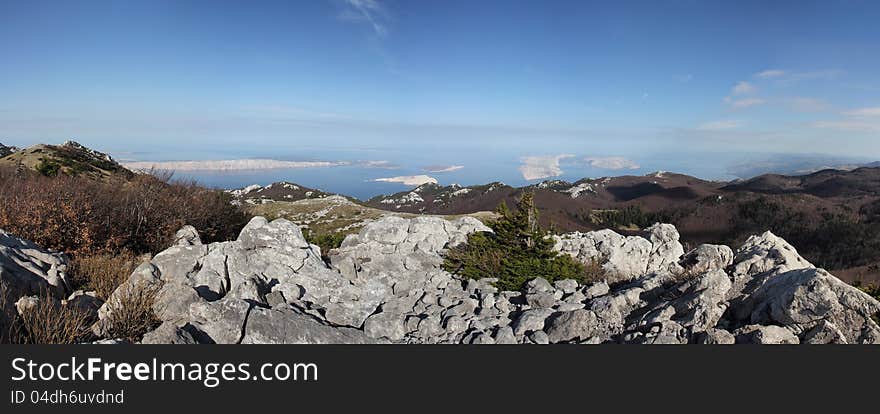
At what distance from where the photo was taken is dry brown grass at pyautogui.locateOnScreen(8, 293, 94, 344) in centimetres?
576

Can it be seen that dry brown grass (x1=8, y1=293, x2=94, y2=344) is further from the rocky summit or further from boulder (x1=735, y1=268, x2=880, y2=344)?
boulder (x1=735, y1=268, x2=880, y2=344)

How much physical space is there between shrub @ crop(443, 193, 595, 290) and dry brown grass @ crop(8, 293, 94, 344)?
9045mm

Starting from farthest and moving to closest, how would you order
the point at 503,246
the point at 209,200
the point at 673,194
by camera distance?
the point at 673,194 < the point at 209,200 < the point at 503,246

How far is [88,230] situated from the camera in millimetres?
11734

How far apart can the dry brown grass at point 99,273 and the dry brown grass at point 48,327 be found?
2014 mm

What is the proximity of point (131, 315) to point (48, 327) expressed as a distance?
1.16 m

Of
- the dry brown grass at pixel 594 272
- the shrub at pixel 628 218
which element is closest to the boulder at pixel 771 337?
the dry brown grass at pixel 594 272

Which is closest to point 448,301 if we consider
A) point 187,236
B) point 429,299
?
point 429,299

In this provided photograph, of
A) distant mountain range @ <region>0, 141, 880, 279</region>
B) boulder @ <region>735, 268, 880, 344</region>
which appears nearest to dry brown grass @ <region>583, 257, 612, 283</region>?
boulder @ <region>735, 268, 880, 344</region>

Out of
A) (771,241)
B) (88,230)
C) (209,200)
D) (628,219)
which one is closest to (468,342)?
(88,230)

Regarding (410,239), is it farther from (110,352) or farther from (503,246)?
(110,352)

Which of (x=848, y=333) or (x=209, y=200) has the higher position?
(x=209, y=200)

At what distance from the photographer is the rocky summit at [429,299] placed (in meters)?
7.32

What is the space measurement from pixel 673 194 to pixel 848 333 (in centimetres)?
18161
